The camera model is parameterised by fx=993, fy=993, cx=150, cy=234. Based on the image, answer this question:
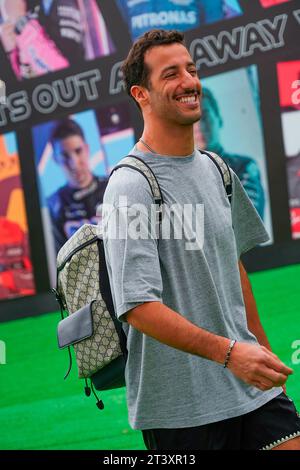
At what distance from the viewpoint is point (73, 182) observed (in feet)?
32.4

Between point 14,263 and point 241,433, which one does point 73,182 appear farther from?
point 241,433

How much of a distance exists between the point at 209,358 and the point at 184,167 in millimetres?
610

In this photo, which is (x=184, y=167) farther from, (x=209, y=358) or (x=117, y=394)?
(x=117, y=394)

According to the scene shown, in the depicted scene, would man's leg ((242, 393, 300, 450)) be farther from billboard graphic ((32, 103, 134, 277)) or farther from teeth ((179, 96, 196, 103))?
billboard graphic ((32, 103, 134, 277))

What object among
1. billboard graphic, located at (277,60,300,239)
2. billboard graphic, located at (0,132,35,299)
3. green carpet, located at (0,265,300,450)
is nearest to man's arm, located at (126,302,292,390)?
green carpet, located at (0,265,300,450)

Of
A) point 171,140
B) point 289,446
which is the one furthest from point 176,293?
point 289,446

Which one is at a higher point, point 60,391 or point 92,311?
point 92,311

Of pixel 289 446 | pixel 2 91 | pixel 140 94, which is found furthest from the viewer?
pixel 2 91

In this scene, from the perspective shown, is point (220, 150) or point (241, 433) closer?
point (241, 433)

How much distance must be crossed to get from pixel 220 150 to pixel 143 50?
701 cm

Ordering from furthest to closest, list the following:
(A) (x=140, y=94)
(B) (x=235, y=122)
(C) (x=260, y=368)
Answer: (B) (x=235, y=122)
(A) (x=140, y=94)
(C) (x=260, y=368)

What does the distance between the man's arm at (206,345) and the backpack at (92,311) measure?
0.25 meters

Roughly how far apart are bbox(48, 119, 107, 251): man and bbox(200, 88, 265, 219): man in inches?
45.5

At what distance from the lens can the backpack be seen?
2992 mm
